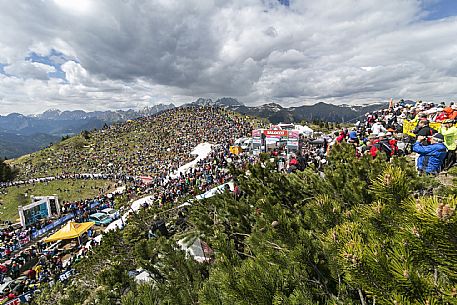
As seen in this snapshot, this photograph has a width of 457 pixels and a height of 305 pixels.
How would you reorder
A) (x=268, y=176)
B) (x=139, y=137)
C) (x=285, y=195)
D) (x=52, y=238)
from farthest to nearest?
(x=139, y=137), (x=52, y=238), (x=268, y=176), (x=285, y=195)

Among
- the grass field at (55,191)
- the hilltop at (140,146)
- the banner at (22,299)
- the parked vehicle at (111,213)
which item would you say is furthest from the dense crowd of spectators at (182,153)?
the grass field at (55,191)

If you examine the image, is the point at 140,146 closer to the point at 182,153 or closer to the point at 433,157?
the point at 182,153

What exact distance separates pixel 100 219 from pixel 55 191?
22.4 metres

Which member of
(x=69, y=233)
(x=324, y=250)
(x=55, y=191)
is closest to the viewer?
(x=324, y=250)

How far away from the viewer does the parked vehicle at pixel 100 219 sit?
25256 mm

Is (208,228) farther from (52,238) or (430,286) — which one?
(52,238)

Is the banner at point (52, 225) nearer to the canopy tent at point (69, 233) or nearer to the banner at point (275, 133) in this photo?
the canopy tent at point (69, 233)

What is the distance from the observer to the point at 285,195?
4797 mm

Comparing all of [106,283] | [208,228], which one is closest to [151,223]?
[106,283]

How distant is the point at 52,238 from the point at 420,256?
24.8 metres

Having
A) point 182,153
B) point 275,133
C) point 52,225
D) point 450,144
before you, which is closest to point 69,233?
point 52,225

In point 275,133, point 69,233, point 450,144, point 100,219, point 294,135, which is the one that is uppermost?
point 450,144

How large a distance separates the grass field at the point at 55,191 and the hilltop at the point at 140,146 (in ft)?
18.3

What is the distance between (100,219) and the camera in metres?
25.8
